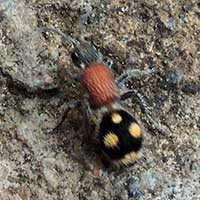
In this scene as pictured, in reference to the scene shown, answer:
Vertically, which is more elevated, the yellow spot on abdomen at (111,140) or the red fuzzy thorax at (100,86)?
the red fuzzy thorax at (100,86)

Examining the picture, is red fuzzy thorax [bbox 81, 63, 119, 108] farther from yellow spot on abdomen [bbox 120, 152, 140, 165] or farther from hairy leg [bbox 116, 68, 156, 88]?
yellow spot on abdomen [bbox 120, 152, 140, 165]

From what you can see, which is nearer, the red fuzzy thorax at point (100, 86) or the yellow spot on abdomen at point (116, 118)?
the yellow spot on abdomen at point (116, 118)

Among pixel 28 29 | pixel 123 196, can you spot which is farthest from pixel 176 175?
pixel 28 29

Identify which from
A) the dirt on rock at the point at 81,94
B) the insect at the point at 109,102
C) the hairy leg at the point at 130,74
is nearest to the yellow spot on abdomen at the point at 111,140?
the insect at the point at 109,102

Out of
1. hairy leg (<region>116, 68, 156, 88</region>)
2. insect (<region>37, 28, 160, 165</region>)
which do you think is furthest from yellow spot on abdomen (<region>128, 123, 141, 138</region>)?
hairy leg (<region>116, 68, 156, 88</region>)

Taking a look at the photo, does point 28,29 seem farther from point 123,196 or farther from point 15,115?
point 123,196

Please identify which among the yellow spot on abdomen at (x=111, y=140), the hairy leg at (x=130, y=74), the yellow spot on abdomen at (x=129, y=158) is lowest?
the yellow spot on abdomen at (x=129, y=158)

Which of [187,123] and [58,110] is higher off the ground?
[58,110]

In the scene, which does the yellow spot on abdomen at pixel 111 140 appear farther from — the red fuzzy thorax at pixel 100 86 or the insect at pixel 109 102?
the red fuzzy thorax at pixel 100 86
